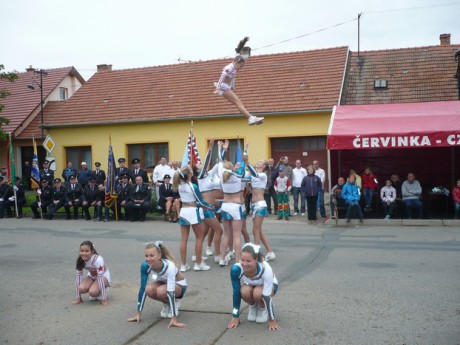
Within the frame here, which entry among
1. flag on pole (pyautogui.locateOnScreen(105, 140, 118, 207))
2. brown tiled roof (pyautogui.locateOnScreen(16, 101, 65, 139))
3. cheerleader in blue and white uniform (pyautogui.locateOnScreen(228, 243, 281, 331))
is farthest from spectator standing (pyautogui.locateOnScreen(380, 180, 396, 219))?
brown tiled roof (pyautogui.locateOnScreen(16, 101, 65, 139))

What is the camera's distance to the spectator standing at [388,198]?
1524cm

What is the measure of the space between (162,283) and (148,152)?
18.8 m

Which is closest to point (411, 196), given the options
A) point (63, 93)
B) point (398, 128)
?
point (398, 128)

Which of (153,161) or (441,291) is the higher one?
(153,161)

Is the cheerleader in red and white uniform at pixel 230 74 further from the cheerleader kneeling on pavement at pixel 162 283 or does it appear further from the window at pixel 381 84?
the window at pixel 381 84

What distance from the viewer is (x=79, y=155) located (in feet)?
85.7

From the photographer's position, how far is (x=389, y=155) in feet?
56.6

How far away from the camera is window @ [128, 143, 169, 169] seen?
2436cm

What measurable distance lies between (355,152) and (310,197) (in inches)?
122

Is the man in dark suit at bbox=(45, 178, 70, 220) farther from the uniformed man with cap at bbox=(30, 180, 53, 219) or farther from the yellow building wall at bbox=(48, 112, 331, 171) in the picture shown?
the yellow building wall at bbox=(48, 112, 331, 171)

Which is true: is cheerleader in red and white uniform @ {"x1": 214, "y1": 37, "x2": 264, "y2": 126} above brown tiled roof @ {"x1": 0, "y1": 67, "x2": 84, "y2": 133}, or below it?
below

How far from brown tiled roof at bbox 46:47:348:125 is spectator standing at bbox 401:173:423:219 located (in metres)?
6.29

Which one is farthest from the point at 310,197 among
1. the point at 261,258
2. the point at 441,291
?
the point at 261,258

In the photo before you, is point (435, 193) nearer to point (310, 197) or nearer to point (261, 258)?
point (310, 197)
